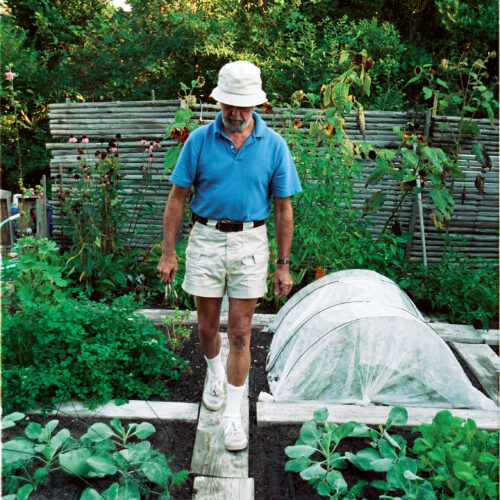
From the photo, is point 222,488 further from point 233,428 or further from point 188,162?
point 188,162

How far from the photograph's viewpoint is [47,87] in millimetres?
8758

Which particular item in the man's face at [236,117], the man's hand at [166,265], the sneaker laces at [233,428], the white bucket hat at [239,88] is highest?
the white bucket hat at [239,88]

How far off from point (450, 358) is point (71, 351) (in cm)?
219

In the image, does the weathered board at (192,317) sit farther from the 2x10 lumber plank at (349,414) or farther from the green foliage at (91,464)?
the green foliage at (91,464)

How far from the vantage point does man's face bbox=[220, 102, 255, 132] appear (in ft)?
8.34

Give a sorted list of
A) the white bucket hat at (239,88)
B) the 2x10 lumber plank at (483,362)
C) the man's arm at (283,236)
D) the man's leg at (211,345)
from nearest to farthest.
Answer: the white bucket hat at (239,88), the man's arm at (283,236), the man's leg at (211,345), the 2x10 lumber plank at (483,362)

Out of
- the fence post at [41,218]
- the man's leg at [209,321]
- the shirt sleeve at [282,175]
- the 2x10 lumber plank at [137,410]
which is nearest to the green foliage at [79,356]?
the 2x10 lumber plank at [137,410]

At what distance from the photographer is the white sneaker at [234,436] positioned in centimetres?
268

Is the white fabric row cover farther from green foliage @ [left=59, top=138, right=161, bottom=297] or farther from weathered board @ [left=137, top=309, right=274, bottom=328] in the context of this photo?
green foliage @ [left=59, top=138, right=161, bottom=297]

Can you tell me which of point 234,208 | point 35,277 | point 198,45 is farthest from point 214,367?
point 198,45

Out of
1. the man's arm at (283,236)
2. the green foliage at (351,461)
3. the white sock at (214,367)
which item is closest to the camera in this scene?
the green foliage at (351,461)

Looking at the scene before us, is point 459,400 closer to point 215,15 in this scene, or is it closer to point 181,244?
point 181,244

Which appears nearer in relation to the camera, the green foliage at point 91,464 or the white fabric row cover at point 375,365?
the green foliage at point 91,464

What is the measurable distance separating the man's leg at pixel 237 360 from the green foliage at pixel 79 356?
556 mm
